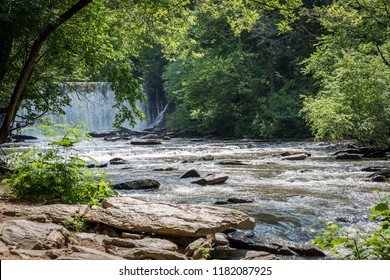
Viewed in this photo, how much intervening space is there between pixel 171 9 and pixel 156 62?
40604 millimetres

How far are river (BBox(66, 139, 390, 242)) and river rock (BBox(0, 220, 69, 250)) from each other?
3.23 m

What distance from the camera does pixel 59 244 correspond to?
5.18 metres

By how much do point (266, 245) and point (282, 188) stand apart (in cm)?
573

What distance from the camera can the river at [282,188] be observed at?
8102mm

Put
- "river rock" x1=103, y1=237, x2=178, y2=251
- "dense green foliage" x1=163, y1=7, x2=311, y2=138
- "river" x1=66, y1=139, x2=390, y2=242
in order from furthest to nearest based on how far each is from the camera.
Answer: "dense green foliage" x1=163, y1=7, x2=311, y2=138
"river" x1=66, y1=139, x2=390, y2=242
"river rock" x1=103, y1=237, x2=178, y2=251

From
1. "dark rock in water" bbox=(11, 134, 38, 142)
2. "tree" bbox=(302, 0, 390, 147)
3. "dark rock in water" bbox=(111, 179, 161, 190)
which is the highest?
"tree" bbox=(302, 0, 390, 147)

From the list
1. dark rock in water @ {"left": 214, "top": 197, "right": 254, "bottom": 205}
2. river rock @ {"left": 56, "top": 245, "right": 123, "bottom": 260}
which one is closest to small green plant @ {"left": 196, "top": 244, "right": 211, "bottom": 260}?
river rock @ {"left": 56, "top": 245, "right": 123, "bottom": 260}

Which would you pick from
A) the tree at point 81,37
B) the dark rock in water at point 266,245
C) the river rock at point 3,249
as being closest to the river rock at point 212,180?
the tree at point 81,37

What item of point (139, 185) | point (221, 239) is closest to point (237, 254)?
point (221, 239)

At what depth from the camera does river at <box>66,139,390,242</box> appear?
8.10 meters

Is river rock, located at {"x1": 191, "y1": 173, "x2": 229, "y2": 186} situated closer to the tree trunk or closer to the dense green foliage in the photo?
the tree trunk

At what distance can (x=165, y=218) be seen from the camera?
607 centimetres

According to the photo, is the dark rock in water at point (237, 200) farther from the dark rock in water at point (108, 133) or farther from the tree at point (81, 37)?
the dark rock in water at point (108, 133)

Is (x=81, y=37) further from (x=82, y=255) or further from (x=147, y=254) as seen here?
(x=82, y=255)
